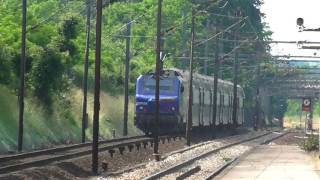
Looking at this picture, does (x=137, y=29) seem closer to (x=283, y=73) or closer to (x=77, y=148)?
(x=283, y=73)

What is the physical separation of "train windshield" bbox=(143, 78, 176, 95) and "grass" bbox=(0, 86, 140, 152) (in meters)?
5.00

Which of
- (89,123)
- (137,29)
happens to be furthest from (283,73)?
(89,123)

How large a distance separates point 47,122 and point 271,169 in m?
18.5

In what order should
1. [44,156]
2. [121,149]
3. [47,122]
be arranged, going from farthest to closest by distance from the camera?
[47,122], [121,149], [44,156]

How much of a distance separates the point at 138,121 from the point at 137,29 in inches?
1668

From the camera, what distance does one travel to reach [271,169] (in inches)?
1069

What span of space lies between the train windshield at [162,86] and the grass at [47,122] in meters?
5.00

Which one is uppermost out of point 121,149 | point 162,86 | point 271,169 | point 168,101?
point 162,86

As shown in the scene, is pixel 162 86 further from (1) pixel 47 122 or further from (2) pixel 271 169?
(2) pixel 271 169

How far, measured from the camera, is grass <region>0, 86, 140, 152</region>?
3622cm

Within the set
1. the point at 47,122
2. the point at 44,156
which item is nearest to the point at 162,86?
the point at 47,122

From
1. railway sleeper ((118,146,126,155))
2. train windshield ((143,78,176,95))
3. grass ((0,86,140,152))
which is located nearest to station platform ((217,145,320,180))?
railway sleeper ((118,146,126,155))

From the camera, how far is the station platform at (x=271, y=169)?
23.7 metres

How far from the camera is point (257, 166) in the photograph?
28594 millimetres
